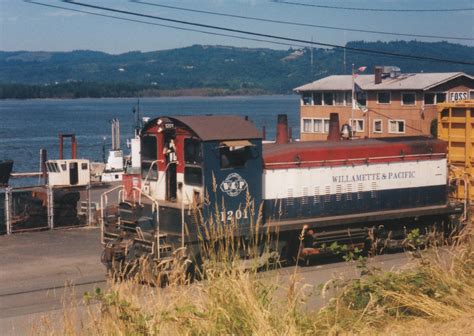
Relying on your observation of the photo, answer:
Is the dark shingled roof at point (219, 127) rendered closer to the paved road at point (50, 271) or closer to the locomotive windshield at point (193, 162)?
the locomotive windshield at point (193, 162)

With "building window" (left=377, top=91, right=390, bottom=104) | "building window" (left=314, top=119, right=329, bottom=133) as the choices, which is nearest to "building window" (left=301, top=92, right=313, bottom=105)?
"building window" (left=314, top=119, right=329, bottom=133)

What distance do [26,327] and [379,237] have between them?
9487 mm

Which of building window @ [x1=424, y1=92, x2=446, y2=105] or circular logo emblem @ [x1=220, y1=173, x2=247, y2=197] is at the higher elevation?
building window @ [x1=424, y1=92, x2=446, y2=105]

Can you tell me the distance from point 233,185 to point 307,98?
50.3 metres

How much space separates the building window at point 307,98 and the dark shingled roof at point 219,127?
49237 mm

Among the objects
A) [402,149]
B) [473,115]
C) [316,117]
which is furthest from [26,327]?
[316,117]

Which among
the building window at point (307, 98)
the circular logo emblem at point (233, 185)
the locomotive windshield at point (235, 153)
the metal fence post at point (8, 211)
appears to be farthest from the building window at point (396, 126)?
the circular logo emblem at point (233, 185)

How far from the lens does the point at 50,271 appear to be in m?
17.1

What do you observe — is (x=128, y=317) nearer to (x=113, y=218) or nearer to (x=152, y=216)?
(x=152, y=216)

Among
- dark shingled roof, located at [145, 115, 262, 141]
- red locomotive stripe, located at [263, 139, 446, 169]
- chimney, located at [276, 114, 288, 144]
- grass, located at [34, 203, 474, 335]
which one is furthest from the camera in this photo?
chimney, located at [276, 114, 288, 144]

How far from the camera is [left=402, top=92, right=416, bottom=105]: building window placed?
58.7 metres

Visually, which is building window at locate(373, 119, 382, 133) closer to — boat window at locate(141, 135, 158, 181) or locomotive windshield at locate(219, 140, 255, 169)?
→ boat window at locate(141, 135, 158, 181)

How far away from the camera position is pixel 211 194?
15.6 meters

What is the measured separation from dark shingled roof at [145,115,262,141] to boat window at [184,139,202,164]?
0.82 ft
